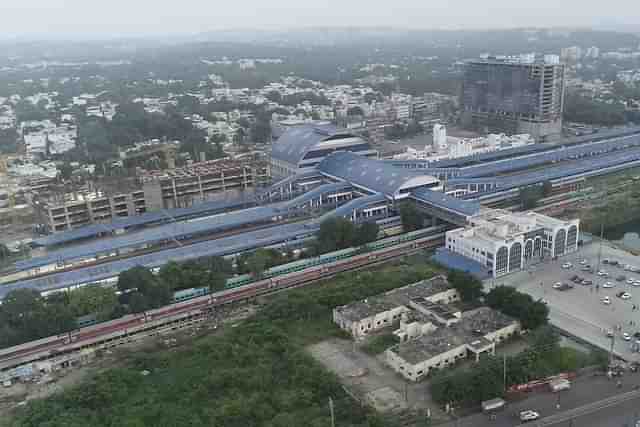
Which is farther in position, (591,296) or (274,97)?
(274,97)

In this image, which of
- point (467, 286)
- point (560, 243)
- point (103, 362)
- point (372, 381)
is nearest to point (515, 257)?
point (560, 243)

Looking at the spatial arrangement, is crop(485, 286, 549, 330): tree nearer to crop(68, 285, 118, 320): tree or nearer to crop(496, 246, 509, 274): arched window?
crop(496, 246, 509, 274): arched window

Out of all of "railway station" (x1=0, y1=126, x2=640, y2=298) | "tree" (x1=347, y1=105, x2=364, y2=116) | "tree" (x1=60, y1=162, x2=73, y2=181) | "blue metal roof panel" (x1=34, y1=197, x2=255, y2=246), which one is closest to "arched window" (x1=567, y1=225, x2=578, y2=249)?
"railway station" (x1=0, y1=126, x2=640, y2=298)

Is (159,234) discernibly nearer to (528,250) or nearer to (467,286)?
(467,286)

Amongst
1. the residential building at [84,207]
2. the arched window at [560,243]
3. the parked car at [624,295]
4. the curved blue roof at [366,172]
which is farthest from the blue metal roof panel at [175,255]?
the parked car at [624,295]

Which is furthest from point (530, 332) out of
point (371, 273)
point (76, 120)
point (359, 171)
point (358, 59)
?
point (358, 59)

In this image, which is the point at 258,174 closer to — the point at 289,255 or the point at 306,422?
the point at 289,255
